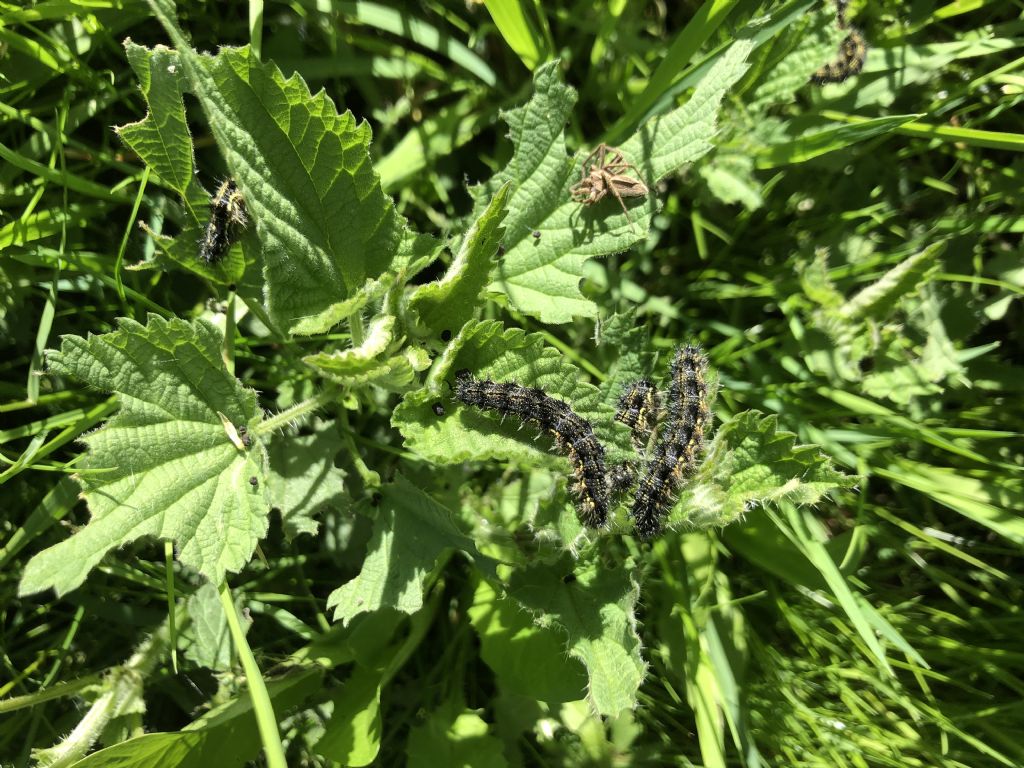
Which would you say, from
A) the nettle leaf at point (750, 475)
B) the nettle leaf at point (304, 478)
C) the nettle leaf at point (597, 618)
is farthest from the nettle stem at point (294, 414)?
the nettle leaf at point (750, 475)

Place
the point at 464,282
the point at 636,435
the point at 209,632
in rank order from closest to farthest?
the point at 464,282, the point at 636,435, the point at 209,632

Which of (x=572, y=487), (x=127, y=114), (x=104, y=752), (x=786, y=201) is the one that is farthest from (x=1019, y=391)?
(x=127, y=114)

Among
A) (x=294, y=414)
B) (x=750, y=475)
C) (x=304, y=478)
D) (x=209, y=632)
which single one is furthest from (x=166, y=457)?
(x=750, y=475)

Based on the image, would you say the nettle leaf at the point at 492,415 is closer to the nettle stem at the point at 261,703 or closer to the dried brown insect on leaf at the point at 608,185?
the dried brown insect on leaf at the point at 608,185

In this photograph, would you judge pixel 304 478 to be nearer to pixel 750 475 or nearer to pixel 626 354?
pixel 626 354

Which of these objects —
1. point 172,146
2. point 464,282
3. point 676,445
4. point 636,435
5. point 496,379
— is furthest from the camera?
point 636,435
